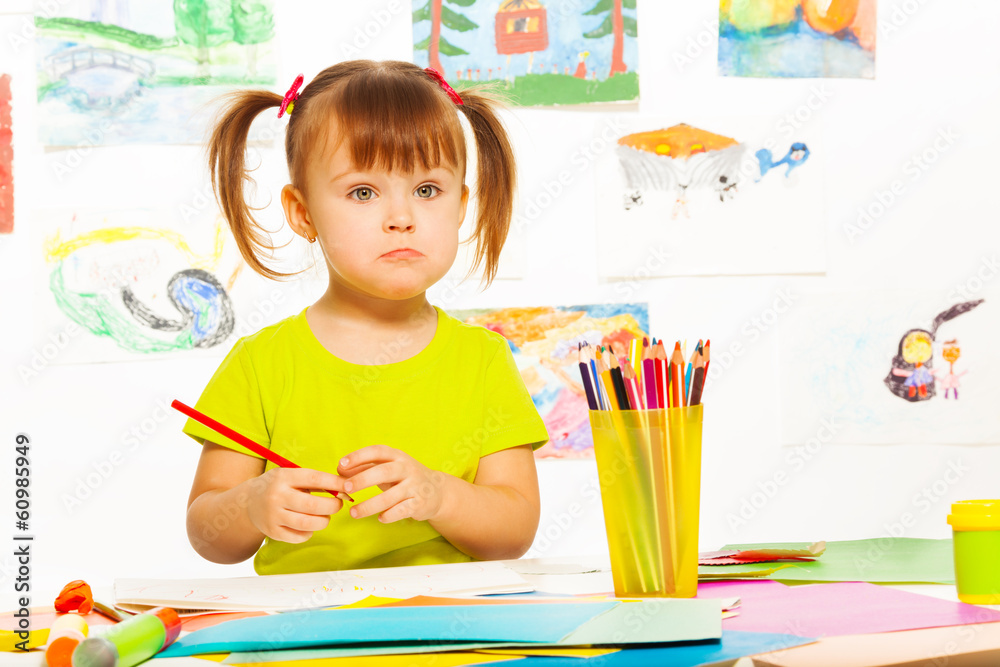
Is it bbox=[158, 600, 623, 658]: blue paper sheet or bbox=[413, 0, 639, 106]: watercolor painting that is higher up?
bbox=[413, 0, 639, 106]: watercolor painting

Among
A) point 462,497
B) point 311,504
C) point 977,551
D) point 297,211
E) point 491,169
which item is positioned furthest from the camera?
point 491,169

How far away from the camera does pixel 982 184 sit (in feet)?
4.57

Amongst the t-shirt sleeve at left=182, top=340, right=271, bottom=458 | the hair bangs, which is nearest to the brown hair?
the hair bangs

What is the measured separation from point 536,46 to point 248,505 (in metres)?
0.97

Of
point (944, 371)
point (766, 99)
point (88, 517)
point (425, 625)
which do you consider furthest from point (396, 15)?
point (425, 625)

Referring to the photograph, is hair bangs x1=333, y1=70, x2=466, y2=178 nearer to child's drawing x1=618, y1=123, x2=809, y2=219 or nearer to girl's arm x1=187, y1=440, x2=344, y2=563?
girl's arm x1=187, y1=440, x2=344, y2=563

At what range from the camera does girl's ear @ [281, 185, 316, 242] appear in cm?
77

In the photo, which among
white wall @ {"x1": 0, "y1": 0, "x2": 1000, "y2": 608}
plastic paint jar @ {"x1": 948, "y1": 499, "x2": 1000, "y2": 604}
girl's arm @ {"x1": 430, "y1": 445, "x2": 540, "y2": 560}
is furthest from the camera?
white wall @ {"x1": 0, "y1": 0, "x2": 1000, "y2": 608}

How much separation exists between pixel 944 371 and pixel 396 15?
1.04 metres

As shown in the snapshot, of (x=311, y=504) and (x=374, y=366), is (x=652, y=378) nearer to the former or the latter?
(x=311, y=504)

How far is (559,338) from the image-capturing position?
1.37 metres

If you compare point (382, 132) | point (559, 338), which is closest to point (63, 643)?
point (382, 132)

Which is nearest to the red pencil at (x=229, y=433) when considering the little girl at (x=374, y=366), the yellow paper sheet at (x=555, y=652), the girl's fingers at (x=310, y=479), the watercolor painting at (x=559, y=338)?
the girl's fingers at (x=310, y=479)

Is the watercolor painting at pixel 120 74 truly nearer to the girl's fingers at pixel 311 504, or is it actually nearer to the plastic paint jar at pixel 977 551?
the girl's fingers at pixel 311 504
